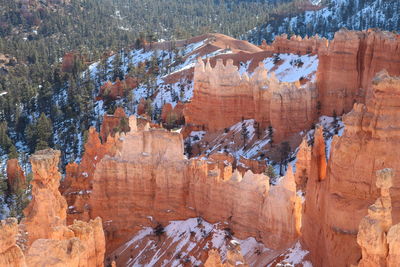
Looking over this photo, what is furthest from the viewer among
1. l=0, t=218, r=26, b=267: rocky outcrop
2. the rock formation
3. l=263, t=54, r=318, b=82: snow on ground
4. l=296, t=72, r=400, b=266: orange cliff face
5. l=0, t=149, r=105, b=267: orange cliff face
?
l=263, t=54, r=318, b=82: snow on ground

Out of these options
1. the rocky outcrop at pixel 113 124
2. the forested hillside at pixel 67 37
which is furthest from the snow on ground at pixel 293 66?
the forested hillside at pixel 67 37

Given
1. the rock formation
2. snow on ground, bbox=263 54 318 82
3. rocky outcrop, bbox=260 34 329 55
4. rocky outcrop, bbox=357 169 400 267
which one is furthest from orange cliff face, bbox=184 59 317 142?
rocky outcrop, bbox=357 169 400 267

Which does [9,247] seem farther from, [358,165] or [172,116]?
[172,116]

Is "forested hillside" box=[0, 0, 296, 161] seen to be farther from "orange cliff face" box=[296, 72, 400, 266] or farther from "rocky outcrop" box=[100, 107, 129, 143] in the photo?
"orange cliff face" box=[296, 72, 400, 266]

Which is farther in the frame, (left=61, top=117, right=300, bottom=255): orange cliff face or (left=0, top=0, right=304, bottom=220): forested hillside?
(left=0, top=0, right=304, bottom=220): forested hillside

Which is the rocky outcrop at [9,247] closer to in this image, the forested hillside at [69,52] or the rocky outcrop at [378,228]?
the rocky outcrop at [378,228]

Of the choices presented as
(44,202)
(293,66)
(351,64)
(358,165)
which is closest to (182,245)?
(44,202)
